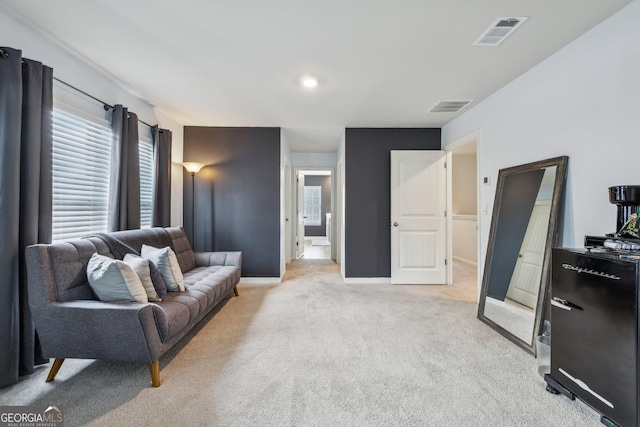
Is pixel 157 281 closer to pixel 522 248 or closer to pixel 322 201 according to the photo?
pixel 522 248

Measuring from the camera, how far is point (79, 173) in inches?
97.1

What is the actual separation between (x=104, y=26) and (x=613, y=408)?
12.7 feet

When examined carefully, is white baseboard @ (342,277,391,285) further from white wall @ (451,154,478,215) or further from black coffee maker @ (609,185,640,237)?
white wall @ (451,154,478,215)

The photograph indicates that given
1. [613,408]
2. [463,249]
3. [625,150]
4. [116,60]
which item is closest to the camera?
[613,408]

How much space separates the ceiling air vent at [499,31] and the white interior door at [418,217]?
2131mm

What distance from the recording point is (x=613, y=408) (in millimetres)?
1401

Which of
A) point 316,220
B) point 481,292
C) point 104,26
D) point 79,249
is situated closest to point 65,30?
point 104,26

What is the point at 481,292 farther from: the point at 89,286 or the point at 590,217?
the point at 89,286

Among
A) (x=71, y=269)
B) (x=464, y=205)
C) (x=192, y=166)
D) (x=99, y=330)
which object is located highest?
(x=192, y=166)

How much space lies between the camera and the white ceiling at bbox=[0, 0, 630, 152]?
5.75 ft

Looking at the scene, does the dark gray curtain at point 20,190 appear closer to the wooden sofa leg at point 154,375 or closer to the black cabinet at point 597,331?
the wooden sofa leg at point 154,375

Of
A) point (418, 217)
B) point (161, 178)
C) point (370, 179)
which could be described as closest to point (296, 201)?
point (370, 179)

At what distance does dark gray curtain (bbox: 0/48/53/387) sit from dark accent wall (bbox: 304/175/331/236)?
8.71 metres

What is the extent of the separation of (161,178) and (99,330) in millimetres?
2292
